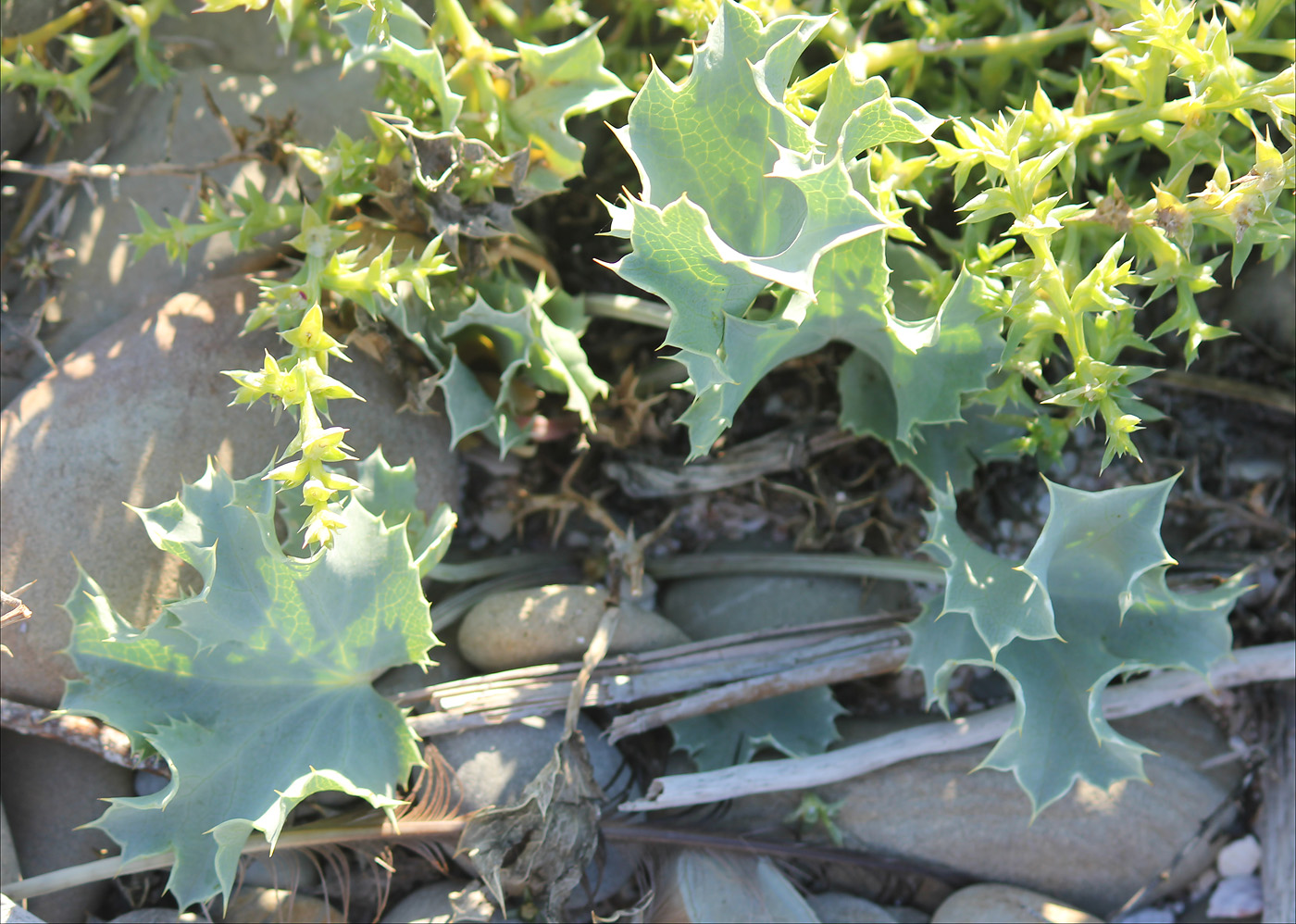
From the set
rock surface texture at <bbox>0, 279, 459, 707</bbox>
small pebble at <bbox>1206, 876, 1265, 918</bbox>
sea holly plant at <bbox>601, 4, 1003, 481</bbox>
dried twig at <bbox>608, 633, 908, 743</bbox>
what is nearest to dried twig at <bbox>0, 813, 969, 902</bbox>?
dried twig at <bbox>608, 633, 908, 743</bbox>

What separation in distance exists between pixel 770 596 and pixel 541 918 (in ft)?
2.33

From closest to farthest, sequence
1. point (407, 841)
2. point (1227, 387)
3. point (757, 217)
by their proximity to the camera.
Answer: point (757, 217) < point (407, 841) < point (1227, 387)

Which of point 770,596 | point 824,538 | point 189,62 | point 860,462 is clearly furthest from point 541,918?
point 189,62

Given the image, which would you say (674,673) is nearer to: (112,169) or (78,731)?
(78,731)

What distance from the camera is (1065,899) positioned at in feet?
5.52

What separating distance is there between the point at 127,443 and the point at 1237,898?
2143 mm

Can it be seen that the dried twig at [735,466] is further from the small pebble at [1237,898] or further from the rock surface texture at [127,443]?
the small pebble at [1237,898]

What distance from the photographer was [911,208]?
134cm

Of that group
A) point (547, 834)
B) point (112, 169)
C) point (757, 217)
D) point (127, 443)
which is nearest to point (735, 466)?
point (757, 217)

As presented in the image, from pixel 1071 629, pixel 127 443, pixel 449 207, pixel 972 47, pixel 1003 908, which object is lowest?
pixel 1003 908

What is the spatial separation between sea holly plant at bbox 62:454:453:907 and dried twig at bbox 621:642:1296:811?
0.53 meters

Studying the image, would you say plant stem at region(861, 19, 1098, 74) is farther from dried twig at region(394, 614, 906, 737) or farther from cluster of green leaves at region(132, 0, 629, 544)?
dried twig at region(394, 614, 906, 737)

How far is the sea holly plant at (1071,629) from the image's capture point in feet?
4.45

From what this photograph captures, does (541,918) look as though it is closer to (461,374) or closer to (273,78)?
(461,374)
